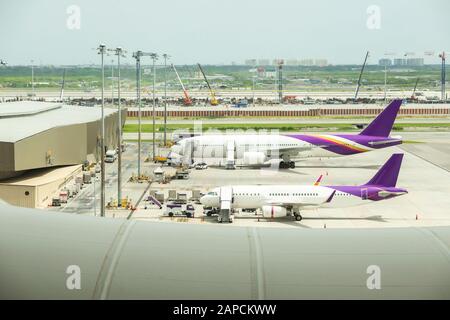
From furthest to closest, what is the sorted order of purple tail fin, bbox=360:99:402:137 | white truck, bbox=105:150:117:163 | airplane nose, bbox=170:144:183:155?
white truck, bbox=105:150:117:163 < airplane nose, bbox=170:144:183:155 < purple tail fin, bbox=360:99:402:137

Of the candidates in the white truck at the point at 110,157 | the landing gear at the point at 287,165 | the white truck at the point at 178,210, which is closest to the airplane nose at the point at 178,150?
the white truck at the point at 110,157

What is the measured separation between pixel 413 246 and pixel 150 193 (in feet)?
169

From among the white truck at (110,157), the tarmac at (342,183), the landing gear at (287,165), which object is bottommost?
the tarmac at (342,183)

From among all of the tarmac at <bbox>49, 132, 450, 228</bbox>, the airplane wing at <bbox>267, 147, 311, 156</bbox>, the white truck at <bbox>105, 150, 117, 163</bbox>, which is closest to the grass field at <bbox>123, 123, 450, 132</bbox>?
the tarmac at <bbox>49, 132, 450, 228</bbox>

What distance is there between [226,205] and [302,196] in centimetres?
560

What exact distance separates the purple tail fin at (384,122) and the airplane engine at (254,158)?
43.2 feet

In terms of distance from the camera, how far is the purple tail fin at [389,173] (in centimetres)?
4972

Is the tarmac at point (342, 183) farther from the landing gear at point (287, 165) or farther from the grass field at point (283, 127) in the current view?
the grass field at point (283, 127)

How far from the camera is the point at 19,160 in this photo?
56.0 meters

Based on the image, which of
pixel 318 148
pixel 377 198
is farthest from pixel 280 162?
pixel 377 198

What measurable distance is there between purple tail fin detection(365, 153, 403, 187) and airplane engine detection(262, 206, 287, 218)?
7405 millimetres

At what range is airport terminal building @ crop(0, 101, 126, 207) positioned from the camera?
54875 millimetres

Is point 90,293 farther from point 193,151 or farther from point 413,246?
point 193,151

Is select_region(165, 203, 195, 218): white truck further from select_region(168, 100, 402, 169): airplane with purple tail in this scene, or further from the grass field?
the grass field
